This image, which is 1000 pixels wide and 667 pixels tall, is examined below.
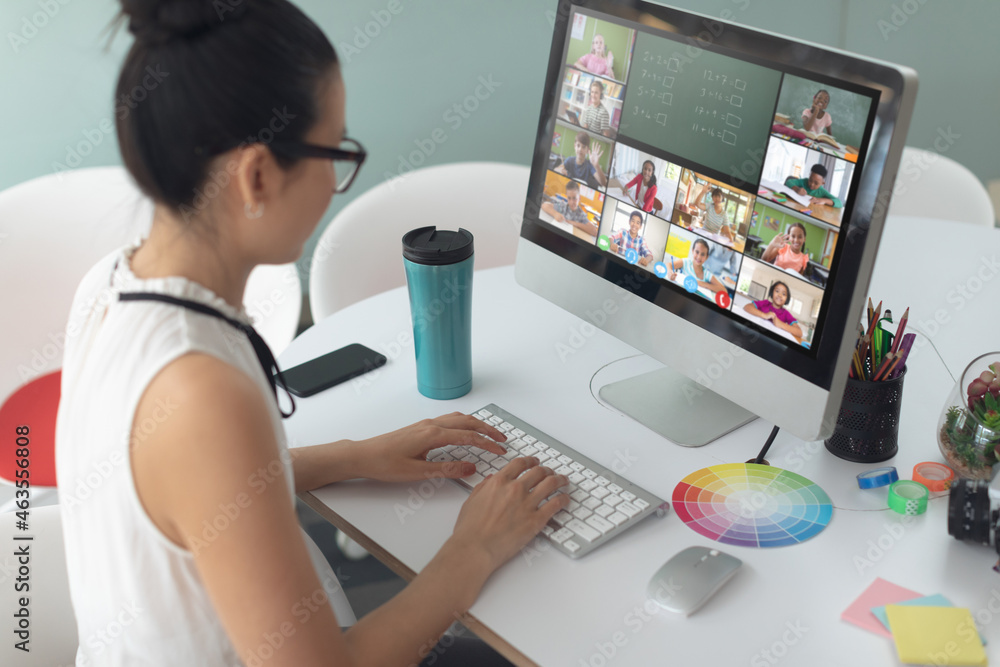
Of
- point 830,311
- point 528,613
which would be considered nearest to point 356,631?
point 528,613

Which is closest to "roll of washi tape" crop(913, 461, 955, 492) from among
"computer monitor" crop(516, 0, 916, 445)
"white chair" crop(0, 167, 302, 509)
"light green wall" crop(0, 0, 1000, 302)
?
"computer monitor" crop(516, 0, 916, 445)

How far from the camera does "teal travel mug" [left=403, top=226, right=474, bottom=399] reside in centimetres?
119

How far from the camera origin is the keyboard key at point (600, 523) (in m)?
0.97

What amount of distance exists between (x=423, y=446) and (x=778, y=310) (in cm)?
46

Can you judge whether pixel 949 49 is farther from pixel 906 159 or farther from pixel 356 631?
pixel 356 631

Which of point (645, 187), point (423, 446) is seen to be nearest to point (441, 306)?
point (423, 446)

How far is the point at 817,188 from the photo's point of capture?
922mm

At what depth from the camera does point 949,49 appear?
2.98 metres

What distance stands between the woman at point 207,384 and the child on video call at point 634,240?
424 millimetres

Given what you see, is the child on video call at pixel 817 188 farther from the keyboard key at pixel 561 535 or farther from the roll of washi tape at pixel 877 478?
the keyboard key at pixel 561 535

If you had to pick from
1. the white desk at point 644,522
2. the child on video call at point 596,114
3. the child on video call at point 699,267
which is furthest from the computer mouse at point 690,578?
the child on video call at point 596,114

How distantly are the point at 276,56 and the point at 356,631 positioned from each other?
21.7 inches

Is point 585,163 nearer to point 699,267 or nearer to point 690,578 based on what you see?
point 699,267

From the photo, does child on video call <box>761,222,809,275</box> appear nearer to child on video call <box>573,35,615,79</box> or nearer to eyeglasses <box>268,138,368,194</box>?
child on video call <box>573,35,615,79</box>
